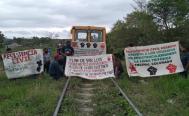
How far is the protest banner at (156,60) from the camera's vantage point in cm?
1648

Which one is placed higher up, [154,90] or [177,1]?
Result: [177,1]

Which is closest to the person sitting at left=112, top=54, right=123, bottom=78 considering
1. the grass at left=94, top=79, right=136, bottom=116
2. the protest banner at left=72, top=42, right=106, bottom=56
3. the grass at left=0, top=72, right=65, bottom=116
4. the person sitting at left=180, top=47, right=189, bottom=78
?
the grass at left=94, top=79, right=136, bottom=116

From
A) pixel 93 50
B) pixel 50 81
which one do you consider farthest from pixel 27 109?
pixel 93 50

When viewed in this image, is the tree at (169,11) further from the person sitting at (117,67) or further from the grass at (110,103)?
the grass at (110,103)

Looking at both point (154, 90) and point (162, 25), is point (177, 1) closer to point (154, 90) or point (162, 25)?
point (162, 25)

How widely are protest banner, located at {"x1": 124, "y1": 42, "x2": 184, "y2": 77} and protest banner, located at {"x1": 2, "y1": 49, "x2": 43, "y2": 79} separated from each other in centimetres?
392

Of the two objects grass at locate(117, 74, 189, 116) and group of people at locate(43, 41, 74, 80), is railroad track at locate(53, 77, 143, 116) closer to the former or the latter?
grass at locate(117, 74, 189, 116)

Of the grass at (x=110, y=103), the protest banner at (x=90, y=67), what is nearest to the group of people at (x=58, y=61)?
the protest banner at (x=90, y=67)

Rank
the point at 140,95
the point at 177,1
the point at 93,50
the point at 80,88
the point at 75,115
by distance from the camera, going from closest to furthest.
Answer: the point at 75,115
the point at 140,95
the point at 80,88
the point at 93,50
the point at 177,1

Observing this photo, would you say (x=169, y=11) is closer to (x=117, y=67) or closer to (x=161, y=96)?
(x=117, y=67)

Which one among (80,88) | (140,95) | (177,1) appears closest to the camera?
(140,95)

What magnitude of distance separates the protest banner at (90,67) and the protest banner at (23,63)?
4.27 feet

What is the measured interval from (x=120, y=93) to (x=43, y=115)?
3705 millimetres

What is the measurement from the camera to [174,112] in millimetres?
10016
